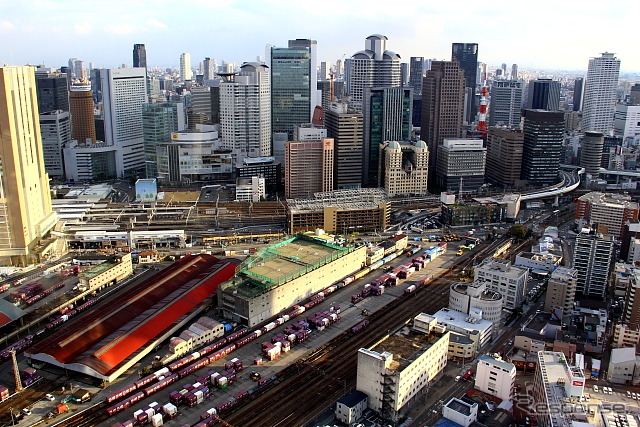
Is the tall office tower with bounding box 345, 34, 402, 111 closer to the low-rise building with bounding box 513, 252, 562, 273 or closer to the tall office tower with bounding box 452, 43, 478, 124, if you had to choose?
the tall office tower with bounding box 452, 43, 478, 124

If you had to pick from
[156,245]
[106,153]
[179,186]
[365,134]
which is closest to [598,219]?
[365,134]

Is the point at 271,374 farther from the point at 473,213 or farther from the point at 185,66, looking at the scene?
the point at 185,66

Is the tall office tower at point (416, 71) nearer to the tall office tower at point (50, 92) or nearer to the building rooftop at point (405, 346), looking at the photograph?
the tall office tower at point (50, 92)

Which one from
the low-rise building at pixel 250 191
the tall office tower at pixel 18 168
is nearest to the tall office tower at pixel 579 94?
the low-rise building at pixel 250 191

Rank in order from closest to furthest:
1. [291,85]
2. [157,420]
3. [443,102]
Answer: [157,420] < [443,102] < [291,85]

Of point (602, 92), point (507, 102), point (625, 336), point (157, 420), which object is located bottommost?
point (157, 420)

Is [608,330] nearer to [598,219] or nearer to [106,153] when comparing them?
[598,219]

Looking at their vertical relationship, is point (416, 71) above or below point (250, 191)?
above

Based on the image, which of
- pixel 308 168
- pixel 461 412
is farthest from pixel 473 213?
pixel 461 412
